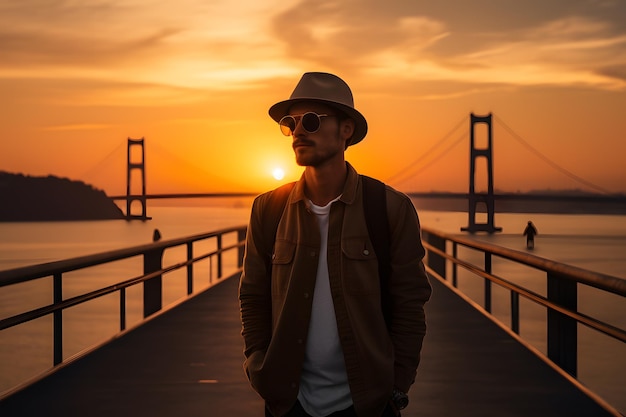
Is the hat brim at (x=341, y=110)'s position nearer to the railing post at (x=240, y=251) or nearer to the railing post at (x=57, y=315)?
the railing post at (x=57, y=315)

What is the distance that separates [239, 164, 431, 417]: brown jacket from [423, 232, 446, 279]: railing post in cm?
1061

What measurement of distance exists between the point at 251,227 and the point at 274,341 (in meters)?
0.36

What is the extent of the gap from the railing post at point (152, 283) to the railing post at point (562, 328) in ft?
12.6

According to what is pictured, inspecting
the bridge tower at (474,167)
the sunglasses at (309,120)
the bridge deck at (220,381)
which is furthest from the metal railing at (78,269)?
the bridge tower at (474,167)

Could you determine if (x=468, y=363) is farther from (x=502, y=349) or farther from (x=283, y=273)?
(x=283, y=273)

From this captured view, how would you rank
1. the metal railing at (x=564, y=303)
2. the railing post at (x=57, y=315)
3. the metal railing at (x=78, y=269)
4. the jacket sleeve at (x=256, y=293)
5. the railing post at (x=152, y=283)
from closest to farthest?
the jacket sleeve at (x=256, y=293)
the metal railing at (x=564, y=303)
the metal railing at (x=78, y=269)
the railing post at (x=57, y=315)
the railing post at (x=152, y=283)

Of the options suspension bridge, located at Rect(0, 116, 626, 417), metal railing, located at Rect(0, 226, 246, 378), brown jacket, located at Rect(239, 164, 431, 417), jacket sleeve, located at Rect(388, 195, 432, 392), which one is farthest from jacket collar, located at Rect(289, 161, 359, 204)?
metal railing, located at Rect(0, 226, 246, 378)

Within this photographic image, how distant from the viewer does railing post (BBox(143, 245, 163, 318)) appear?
28.1 feet

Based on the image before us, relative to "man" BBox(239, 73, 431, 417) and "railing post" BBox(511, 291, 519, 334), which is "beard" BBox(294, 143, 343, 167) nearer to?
"man" BBox(239, 73, 431, 417)

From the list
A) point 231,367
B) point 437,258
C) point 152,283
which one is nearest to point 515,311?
point 231,367

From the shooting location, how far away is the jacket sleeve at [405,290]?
8.46 ft

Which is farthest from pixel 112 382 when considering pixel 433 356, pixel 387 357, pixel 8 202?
pixel 8 202

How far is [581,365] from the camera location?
27.0 meters

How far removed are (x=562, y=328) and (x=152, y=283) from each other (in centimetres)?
442
